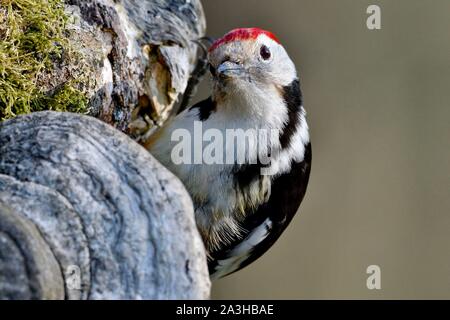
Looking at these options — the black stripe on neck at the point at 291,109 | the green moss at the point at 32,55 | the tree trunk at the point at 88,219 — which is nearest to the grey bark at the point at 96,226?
the tree trunk at the point at 88,219

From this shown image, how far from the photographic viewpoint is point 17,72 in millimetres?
1452

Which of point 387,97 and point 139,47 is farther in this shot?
point 387,97

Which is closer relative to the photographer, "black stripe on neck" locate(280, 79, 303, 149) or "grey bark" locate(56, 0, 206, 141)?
"grey bark" locate(56, 0, 206, 141)

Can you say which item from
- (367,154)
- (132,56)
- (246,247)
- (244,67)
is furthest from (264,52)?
(367,154)

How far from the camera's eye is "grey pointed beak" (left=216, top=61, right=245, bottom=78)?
1.58 m

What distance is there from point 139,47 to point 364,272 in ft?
5.14

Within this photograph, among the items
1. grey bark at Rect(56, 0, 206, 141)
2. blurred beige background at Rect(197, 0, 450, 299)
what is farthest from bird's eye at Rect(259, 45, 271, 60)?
blurred beige background at Rect(197, 0, 450, 299)

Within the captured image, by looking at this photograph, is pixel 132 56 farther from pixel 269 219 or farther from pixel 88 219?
pixel 88 219

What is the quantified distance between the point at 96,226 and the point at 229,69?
59cm

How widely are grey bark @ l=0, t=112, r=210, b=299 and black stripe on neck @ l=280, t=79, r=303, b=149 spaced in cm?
57

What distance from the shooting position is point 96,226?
1.11m

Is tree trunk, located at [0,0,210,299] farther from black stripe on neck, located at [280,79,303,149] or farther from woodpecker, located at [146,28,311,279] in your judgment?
black stripe on neck, located at [280,79,303,149]

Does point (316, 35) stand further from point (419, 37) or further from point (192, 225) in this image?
point (192, 225)
